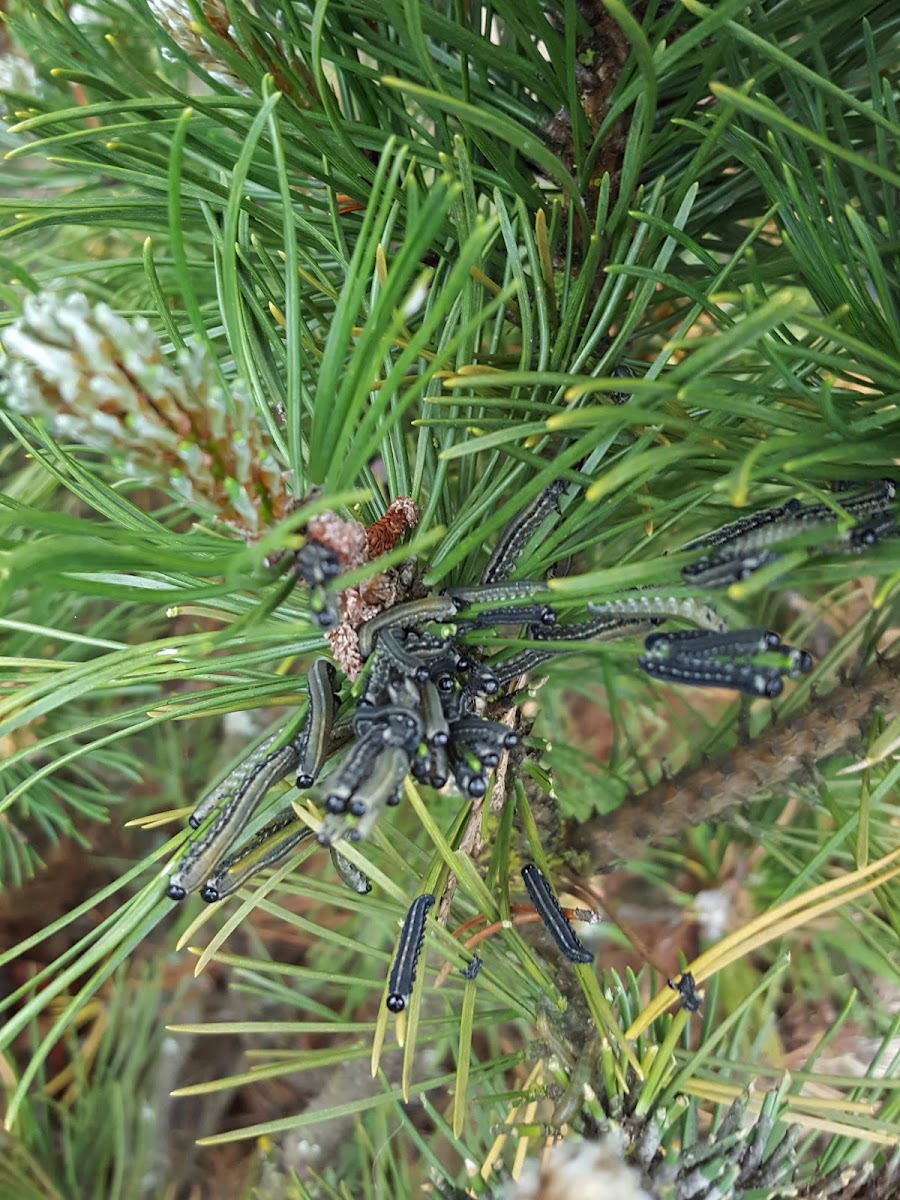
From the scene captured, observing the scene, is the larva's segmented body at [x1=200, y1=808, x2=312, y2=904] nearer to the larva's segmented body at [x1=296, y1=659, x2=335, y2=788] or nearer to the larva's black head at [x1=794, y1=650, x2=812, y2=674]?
the larva's segmented body at [x1=296, y1=659, x2=335, y2=788]

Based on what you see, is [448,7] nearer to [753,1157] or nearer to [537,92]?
[537,92]

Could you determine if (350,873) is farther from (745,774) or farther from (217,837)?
(745,774)

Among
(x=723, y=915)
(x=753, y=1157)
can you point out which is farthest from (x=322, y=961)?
(x=753, y=1157)

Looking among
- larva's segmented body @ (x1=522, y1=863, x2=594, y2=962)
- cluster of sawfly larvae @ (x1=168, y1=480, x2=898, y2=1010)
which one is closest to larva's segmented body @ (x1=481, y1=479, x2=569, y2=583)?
Answer: cluster of sawfly larvae @ (x1=168, y1=480, x2=898, y2=1010)

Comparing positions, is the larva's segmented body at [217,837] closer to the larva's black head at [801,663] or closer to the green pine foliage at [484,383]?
the green pine foliage at [484,383]

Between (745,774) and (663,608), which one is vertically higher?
(663,608)

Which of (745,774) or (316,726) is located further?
(745,774)

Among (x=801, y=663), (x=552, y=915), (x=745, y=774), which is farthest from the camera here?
(x=745, y=774)

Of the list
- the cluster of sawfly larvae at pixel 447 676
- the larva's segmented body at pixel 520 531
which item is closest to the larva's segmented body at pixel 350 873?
the cluster of sawfly larvae at pixel 447 676

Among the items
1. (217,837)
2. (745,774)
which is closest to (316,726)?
(217,837)
